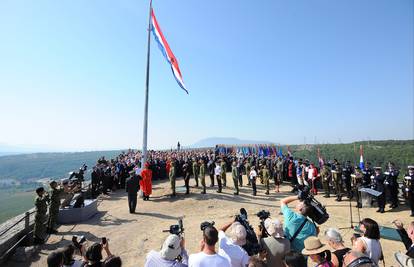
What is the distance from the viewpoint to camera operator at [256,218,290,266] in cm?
332

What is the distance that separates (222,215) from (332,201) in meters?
5.98

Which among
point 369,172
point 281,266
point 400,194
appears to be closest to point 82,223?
point 281,266

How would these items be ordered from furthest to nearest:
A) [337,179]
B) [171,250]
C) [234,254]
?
1. [337,179]
2. [234,254]
3. [171,250]

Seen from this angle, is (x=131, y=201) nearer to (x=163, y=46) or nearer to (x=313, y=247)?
(x=163, y=46)

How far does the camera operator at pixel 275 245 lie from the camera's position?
332cm

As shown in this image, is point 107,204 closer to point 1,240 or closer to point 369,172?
point 1,240

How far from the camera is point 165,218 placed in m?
9.92

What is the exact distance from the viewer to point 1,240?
6750 mm

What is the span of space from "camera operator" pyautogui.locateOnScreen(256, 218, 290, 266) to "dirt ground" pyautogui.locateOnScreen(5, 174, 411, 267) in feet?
12.9

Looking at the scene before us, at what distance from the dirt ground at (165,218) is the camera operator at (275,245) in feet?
12.9

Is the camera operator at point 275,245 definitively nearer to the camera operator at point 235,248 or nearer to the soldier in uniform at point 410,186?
the camera operator at point 235,248

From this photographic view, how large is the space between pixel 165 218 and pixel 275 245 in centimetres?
731

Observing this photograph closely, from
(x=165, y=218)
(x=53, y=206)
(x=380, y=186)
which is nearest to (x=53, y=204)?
(x=53, y=206)

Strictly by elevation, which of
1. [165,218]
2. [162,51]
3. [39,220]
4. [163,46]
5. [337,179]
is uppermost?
[163,46]
